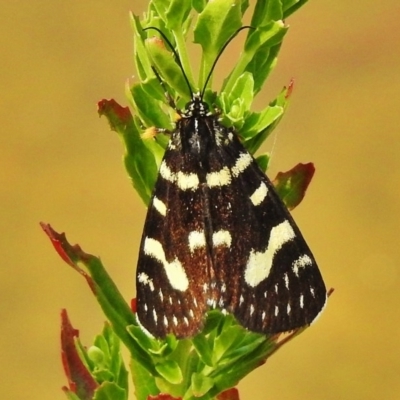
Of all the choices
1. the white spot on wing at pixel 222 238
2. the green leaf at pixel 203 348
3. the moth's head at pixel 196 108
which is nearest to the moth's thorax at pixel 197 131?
the moth's head at pixel 196 108

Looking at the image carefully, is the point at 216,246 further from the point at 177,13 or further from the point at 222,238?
the point at 177,13

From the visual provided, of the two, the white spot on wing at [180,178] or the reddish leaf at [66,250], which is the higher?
the white spot on wing at [180,178]

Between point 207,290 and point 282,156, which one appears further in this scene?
point 282,156

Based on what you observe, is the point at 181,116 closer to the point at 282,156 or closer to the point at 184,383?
the point at 184,383

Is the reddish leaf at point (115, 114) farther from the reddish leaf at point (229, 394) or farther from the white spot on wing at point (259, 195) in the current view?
the reddish leaf at point (229, 394)

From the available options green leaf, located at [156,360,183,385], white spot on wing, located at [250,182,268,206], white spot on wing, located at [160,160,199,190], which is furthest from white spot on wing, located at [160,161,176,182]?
green leaf, located at [156,360,183,385]

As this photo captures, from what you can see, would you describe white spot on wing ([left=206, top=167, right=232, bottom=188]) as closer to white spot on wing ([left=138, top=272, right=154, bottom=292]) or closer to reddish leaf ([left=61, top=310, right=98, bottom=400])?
white spot on wing ([left=138, top=272, right=154, bottom=292])

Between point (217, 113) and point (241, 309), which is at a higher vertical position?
point (217, 113)

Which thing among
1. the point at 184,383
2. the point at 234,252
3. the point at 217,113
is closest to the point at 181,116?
the point at 217,113
